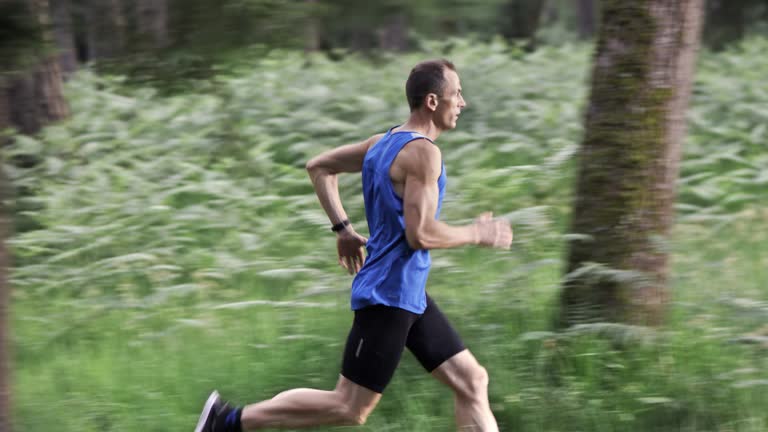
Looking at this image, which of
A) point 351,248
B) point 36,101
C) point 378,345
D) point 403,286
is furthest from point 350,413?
point 36,101

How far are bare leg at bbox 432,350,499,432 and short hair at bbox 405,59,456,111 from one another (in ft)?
4.05

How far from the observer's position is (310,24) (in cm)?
388

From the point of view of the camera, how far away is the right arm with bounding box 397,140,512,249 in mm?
4066

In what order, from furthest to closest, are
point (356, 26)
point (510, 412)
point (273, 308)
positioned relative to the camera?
point (273, 308)
point (510, 412)
point (356, 26)

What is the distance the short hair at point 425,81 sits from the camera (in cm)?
422

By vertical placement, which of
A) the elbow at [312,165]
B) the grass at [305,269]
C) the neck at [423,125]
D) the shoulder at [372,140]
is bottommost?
the grass at [305,269]

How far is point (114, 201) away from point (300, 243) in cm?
238

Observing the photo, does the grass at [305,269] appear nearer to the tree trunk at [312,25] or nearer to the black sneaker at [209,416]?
the tree trunk at [312,25]

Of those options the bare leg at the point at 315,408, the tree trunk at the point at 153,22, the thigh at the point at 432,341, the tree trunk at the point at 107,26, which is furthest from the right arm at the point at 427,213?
the tree trunk at the point at 107,26

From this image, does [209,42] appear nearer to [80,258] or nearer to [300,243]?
[300,243]

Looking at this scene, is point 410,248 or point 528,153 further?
point 528,153

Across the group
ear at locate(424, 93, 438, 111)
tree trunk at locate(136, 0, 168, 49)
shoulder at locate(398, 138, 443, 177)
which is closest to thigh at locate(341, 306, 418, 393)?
shoulder at locate(398, 138, 443, 177)

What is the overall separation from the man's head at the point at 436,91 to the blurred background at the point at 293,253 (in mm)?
253

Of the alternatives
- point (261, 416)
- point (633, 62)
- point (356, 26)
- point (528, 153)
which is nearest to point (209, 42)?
point (356, 26)
